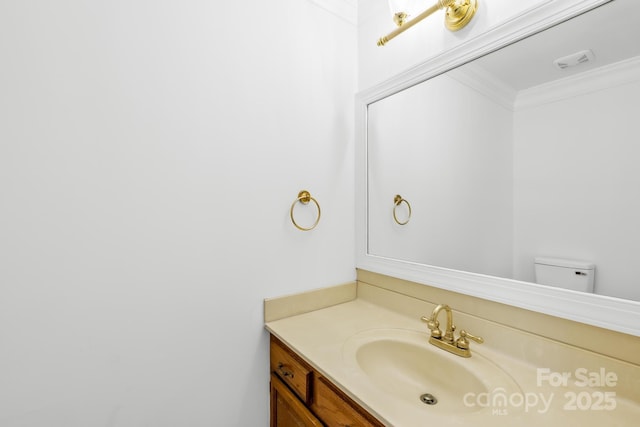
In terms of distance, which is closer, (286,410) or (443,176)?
(286,410)

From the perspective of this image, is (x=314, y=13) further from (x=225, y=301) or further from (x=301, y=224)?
(x=225, y=301)

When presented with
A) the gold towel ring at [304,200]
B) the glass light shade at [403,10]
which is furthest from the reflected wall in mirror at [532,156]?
the gold towel ring at [304,200]

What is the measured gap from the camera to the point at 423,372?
100cm

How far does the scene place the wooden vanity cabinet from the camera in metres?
0.78

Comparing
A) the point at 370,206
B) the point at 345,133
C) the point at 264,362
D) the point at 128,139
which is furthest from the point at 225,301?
the point at 345,133

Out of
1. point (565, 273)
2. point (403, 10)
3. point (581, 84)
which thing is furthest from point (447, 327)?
point (403, 10)

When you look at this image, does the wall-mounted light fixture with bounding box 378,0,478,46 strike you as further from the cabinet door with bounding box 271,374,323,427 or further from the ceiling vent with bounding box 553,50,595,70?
the cabinet door with bounding box 271,374,323,427

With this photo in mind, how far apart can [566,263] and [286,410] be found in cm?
106

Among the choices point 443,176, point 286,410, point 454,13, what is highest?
point 454,13

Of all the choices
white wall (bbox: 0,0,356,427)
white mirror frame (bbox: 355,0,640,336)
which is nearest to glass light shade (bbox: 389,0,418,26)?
white mirror frame (bbox: 355,0,640,336)

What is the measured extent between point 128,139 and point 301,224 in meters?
0.71

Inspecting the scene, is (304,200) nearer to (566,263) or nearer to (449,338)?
(449,338)

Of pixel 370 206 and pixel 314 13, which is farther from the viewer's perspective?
pixel 370 206

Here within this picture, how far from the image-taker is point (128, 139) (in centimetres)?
91
